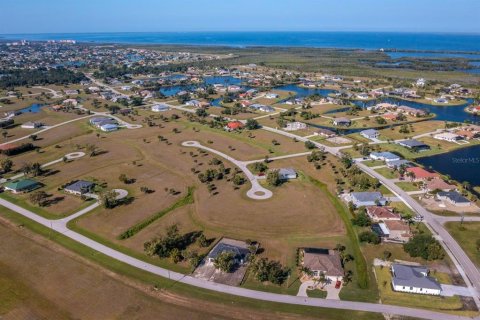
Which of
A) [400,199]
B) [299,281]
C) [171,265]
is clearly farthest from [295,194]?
[171,265]

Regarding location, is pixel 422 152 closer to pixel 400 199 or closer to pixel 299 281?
pixel 400 199

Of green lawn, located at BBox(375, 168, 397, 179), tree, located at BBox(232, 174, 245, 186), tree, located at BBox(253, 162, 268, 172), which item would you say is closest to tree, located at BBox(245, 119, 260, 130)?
tree, located at BBox(253, 162, 268, 172)

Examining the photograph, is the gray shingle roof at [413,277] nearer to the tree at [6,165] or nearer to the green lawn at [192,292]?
the green lawn at [192,292]

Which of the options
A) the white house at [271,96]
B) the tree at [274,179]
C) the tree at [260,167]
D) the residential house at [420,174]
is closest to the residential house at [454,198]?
the residential house at [420,174]

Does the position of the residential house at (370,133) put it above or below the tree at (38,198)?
above

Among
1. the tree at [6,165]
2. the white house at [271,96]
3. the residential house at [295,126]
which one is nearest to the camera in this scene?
the tree at [6,165]

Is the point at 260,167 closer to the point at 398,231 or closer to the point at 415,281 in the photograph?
the point at 398,231
